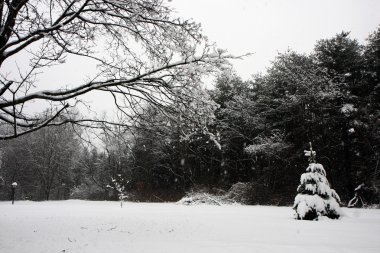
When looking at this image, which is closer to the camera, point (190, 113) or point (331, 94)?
point (190, 113)

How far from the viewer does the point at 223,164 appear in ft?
87.9

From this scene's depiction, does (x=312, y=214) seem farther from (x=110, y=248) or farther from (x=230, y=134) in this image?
(x=230, y=134)

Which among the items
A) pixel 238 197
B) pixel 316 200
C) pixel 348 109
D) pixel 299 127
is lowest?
pixel 238 197

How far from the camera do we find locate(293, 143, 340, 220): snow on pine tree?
1011 cm

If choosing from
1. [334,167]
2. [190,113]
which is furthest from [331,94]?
[190,113]

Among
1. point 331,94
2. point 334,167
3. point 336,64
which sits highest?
point 336,64

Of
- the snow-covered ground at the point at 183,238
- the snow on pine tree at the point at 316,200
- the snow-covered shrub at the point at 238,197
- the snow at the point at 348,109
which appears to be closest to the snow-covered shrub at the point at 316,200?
the snow on pine tree at the point at 316,200

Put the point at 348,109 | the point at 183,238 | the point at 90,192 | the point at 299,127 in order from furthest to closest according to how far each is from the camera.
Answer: the point at 90,192 < the point at 299,127 < the point at 348,109 < the point at 183,238

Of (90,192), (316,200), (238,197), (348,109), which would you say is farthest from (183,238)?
(90,192)

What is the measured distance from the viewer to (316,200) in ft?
33.4

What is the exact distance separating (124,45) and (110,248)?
4442mm

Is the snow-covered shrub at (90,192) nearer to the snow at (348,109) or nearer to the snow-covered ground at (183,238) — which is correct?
the snow at (348,109)

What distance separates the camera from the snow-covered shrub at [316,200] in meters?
10.1

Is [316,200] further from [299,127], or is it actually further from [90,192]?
[90,192]
